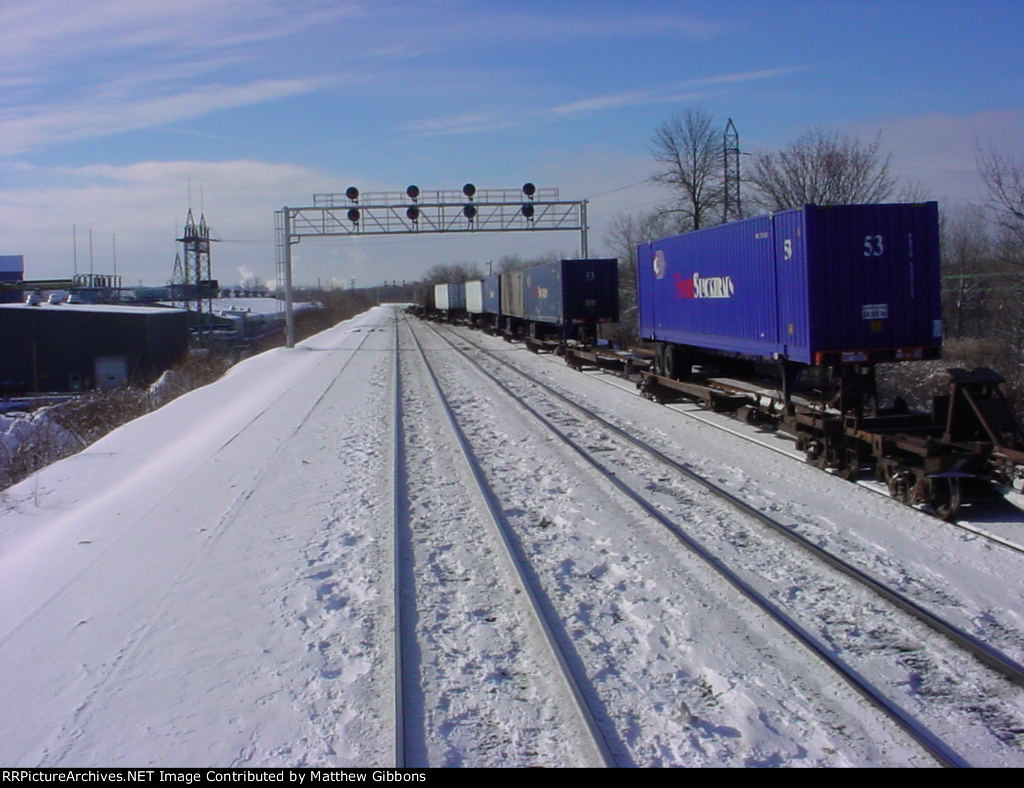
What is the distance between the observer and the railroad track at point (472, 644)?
4.83 metres

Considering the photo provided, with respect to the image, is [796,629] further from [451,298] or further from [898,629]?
[451,298]

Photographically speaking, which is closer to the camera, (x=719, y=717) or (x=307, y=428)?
(x=719, y=717)

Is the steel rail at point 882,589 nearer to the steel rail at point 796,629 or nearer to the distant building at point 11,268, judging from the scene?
the steel rail at point 796,629

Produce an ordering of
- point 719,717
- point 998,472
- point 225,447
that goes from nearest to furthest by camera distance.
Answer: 1. point 719,717
2. point 998,472
3. point 225,447

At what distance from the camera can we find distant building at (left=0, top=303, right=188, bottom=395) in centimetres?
4694

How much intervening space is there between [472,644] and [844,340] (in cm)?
749

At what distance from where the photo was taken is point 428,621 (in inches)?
263

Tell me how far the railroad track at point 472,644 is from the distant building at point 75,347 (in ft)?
135

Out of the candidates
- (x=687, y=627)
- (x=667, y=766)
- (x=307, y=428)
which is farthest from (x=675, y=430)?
(x=667, y=766)

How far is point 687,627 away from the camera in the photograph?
6.43 m

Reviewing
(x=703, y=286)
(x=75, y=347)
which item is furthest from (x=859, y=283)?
(x=75, y=347)

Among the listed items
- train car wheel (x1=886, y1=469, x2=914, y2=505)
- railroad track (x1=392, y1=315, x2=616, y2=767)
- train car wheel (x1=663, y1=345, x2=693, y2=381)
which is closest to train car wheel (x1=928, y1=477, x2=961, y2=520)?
train car wheel (x1=886, y1=469, x2=914, y2=505)

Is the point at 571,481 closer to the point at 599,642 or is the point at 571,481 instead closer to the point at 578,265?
the point at 599,642
